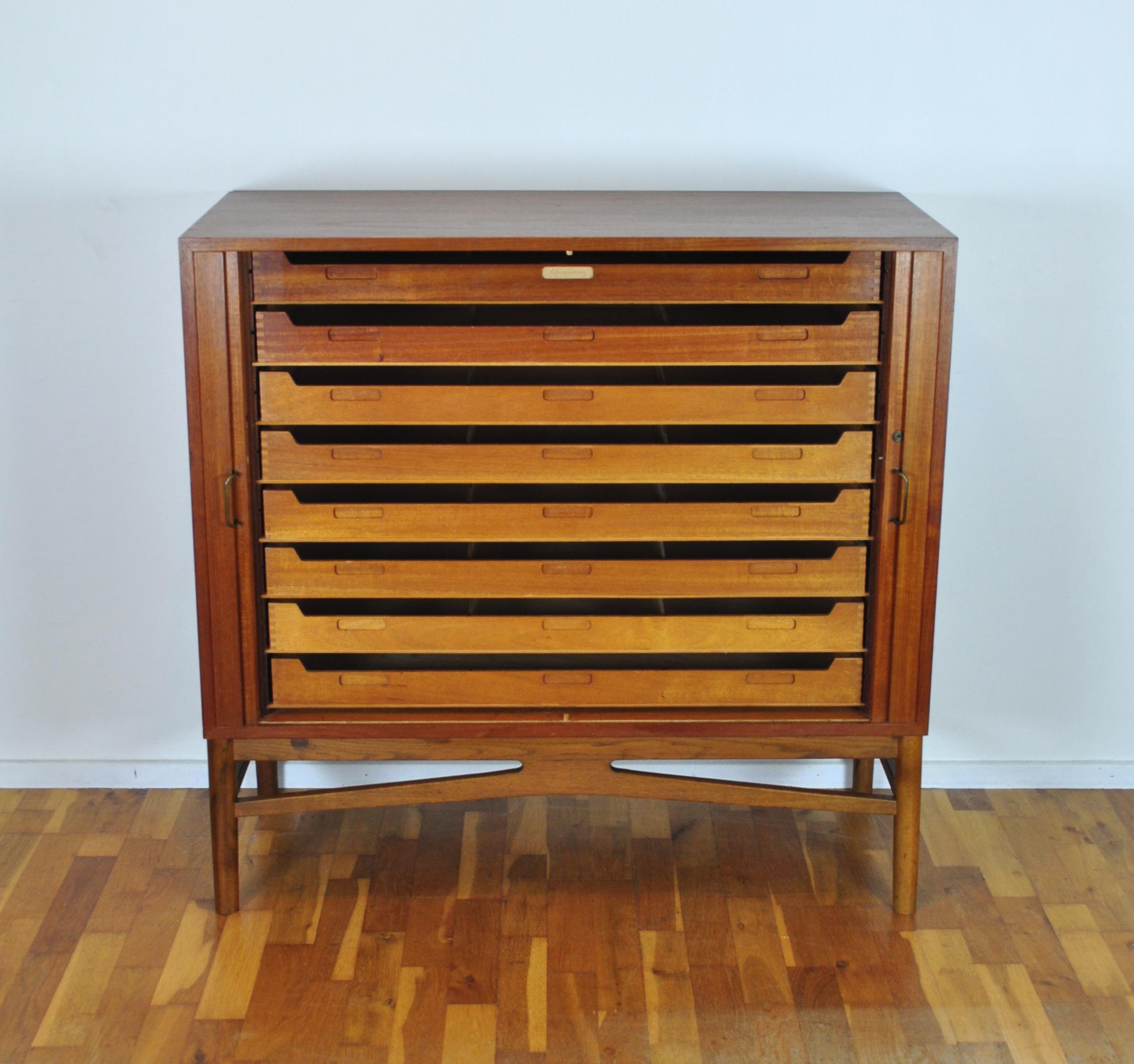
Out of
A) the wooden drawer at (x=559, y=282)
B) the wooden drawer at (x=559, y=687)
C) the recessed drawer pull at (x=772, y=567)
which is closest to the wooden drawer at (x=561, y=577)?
the recessed drawer pull at (x=772, y=567)

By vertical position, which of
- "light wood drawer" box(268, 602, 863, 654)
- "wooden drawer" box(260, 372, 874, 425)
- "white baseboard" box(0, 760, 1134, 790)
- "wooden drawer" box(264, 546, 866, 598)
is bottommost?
"white baseboard" box(0, 760, 1134, 790)

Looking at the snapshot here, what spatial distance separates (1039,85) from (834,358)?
0.75 metres

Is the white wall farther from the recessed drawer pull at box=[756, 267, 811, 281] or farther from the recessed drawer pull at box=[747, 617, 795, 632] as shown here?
the recessed drawer pull at box=[747, 617, 795, 632]

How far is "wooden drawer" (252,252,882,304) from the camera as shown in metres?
2.01

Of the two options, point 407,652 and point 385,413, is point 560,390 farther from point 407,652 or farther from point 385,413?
point 407,652

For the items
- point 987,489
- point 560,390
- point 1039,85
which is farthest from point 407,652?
point 1039,85

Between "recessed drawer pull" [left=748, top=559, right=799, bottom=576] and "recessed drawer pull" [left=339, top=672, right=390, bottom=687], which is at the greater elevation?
"recessed drawer pull" [left=748, top=559, right=799, bottom=576]

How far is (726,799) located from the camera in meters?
2.29

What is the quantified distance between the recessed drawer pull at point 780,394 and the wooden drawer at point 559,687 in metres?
0.43

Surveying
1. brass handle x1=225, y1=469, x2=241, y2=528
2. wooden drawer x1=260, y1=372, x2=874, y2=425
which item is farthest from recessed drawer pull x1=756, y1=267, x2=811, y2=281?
brass handle x1=225, y1=469, x2=241, y2=528

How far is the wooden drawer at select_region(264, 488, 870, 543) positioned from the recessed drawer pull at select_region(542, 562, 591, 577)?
4 cm

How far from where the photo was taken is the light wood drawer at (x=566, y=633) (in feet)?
7.14

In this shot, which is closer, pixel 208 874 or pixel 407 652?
pixel 407 652

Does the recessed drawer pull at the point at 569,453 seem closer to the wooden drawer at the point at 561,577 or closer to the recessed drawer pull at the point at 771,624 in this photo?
the wooden drawer at the point at 561,577
